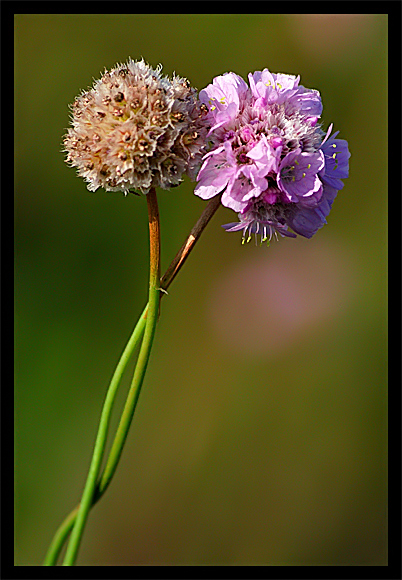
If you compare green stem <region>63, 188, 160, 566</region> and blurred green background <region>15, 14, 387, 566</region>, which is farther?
blurred green background <region>15, 14, 387, 566</region>

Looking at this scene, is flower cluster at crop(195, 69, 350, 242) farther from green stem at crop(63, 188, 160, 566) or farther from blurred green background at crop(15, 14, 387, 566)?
blurred green background at crop(15, 14, 387, 566)

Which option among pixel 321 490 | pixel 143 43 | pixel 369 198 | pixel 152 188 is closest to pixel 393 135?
pixel 369 198

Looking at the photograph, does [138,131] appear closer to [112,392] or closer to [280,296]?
[112,392]

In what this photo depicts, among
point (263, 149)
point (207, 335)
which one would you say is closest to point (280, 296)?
point (207, 335)

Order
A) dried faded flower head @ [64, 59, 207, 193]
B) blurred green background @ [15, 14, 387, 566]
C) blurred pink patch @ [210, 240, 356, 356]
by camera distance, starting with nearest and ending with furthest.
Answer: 1. dried faded flower head @ [64, 59, 207, 193]
2. blurred green background @ [15, 14, 387, 566]
3. blurred pink patch @ [210, 240, 356, 356]

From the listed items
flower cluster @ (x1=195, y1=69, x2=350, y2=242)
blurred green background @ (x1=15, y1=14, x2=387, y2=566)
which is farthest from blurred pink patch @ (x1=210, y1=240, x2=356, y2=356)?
flower cluster @ (x1=195, y1=69, x2=350, y2=242)

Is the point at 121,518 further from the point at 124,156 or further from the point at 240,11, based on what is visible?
the point at 240,11
